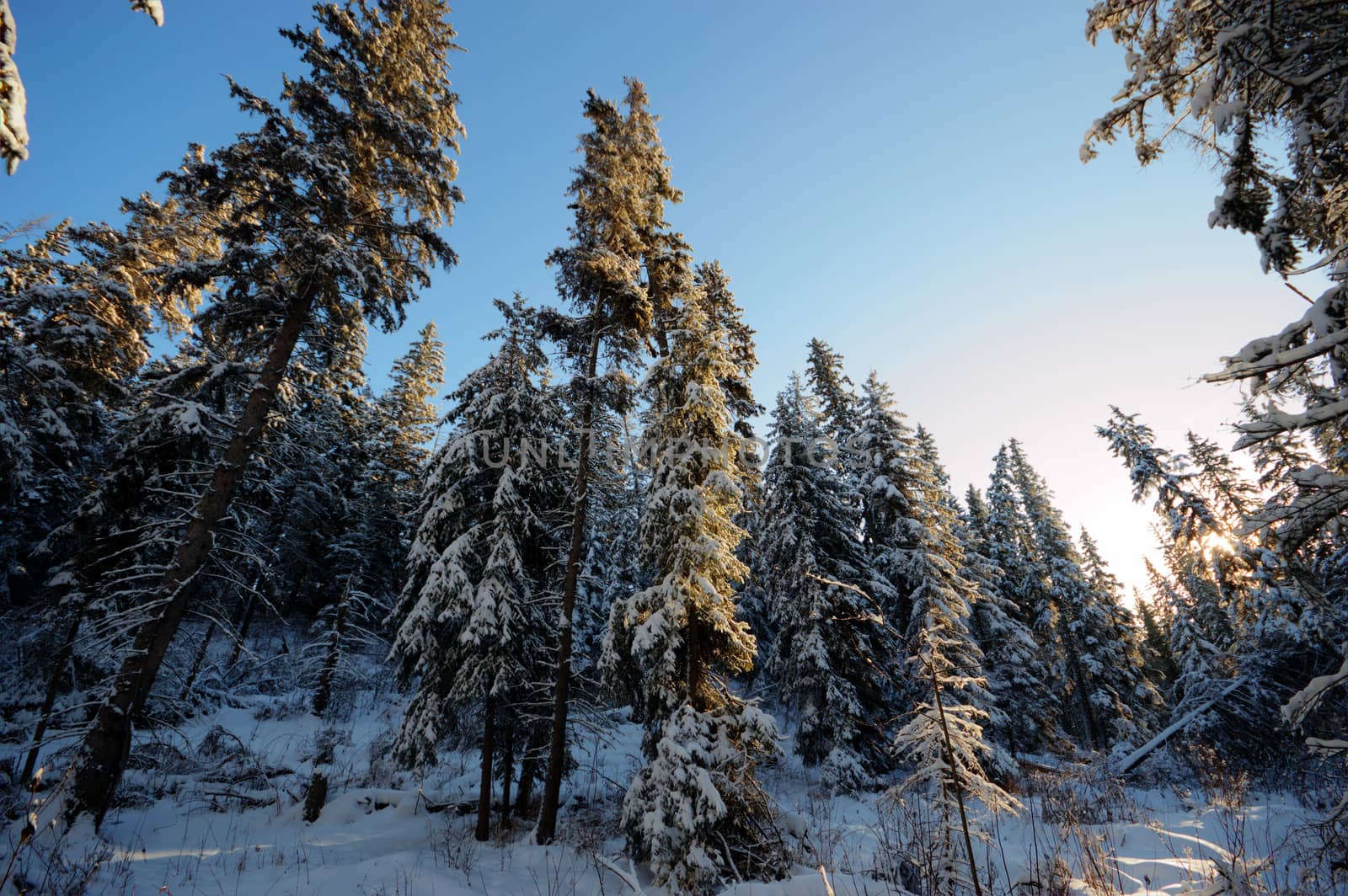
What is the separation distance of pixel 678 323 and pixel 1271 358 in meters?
8.75


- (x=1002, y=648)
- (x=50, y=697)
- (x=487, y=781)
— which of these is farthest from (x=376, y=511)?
(x=1002, y=648)

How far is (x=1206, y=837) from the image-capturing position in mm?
7680

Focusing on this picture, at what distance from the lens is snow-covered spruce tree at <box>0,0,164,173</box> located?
3007 millimetres

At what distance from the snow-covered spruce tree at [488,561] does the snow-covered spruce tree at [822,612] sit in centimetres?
853

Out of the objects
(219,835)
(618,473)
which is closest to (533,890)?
(219,835)

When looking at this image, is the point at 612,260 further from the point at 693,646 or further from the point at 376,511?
the point at 376,511

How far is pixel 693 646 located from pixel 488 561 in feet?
18.1

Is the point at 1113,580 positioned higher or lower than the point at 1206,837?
higher

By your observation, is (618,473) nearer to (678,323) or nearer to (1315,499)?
(678,323)

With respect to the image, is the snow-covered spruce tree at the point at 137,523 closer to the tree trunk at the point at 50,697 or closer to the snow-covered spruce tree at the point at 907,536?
the tree trunk at the point at 50,697

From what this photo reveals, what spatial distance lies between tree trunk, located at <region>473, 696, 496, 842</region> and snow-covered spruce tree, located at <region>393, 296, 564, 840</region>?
30mm

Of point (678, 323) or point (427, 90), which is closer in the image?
point (678, 323)

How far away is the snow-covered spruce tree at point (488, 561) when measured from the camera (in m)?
11.2

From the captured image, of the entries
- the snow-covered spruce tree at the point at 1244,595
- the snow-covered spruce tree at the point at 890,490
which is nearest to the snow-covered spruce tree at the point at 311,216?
the snow-covered spruce tree at the point at 890,490
